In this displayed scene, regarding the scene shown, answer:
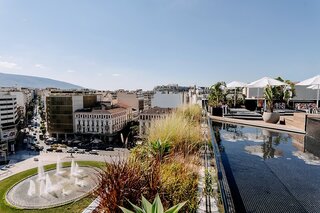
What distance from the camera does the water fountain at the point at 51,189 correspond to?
15.8 meters

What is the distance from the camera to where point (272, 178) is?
122 inches

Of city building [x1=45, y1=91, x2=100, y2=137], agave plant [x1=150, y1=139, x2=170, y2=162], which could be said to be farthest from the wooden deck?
city building [x1=45, y1=91, x2=100, y2=137]

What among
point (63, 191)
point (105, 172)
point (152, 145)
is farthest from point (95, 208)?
point (63, 191)

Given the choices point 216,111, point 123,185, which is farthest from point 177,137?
point 216,111

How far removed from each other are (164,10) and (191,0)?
1.82 meters

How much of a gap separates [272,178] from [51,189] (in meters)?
19.2

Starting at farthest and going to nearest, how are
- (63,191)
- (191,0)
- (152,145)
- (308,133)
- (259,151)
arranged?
(63,191) < (191,0) < (308,133) < (259,151) < (152,145)

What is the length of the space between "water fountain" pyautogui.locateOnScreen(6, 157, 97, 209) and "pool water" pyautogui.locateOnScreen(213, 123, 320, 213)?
13213mm

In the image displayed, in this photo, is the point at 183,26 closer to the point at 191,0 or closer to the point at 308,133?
the point at 191,0

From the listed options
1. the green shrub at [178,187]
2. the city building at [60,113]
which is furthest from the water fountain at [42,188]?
the city building at [60,113]

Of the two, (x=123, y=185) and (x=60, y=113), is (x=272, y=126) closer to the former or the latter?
(x=123, y=185)

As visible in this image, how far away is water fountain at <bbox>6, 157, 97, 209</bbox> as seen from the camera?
15750 mm

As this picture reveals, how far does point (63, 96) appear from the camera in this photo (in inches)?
1693

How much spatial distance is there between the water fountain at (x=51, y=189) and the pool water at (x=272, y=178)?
13213 mm
